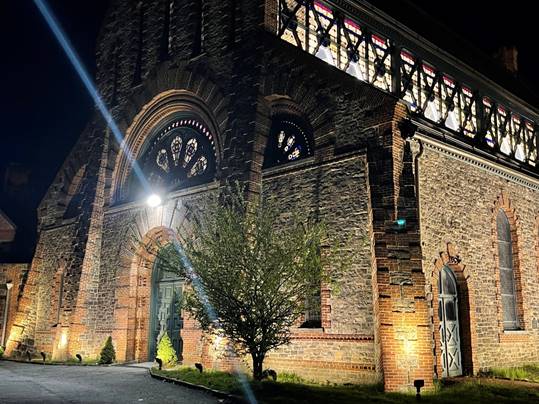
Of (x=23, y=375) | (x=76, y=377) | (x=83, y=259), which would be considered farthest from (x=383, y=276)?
(x=83, y=259)

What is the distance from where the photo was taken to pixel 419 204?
1185cm

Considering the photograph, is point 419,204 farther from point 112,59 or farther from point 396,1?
point 112,59

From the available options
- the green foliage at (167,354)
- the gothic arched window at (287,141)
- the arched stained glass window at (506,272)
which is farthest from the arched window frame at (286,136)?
the arched stained glass window at (506,272)

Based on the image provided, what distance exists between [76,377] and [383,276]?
774 centimetres

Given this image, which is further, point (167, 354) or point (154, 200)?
point (154, 200)

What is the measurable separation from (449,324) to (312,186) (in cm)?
466

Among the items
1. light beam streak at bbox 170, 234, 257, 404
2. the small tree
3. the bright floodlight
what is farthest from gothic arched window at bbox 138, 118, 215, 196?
the small tree

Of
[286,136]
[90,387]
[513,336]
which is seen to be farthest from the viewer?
[513,336]

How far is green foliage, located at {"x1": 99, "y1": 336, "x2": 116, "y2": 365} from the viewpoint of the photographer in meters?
15.5

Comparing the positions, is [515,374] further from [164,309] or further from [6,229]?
[6,229]

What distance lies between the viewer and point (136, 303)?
1631cm

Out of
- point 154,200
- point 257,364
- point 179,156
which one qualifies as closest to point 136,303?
point 154,200

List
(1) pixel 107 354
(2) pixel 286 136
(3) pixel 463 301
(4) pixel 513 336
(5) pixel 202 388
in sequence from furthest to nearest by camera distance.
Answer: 1. (1) pixel 107 354
2. (4) pixel 513 336
3. (2) pixel 286 136
4. (3) pixel 463 301
5. (5) pixel 202 388

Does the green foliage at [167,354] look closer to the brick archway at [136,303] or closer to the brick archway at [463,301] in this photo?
the brick archway at [136,303]
